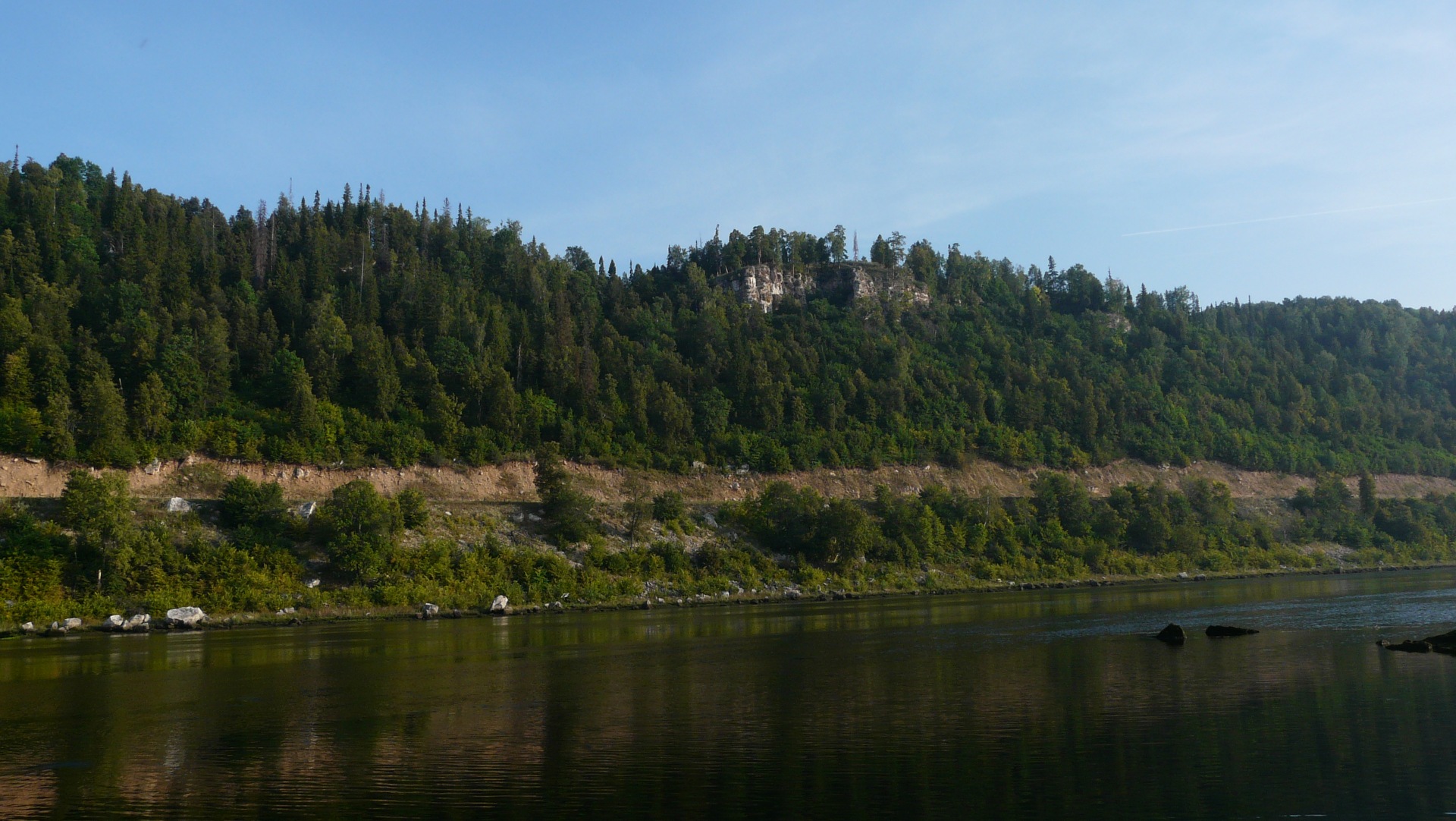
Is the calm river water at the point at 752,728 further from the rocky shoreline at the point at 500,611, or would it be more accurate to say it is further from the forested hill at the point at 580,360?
the forested hill at the point at 580,360

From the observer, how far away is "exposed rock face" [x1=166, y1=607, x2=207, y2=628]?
6181 centimetres

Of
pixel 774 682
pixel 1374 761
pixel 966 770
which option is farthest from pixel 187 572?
pixel 1374 761

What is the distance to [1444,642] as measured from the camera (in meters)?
35.8

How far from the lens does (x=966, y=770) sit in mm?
18391

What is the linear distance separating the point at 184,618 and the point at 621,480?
52.9 m

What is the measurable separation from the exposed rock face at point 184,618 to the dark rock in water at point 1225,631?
57.4 metres

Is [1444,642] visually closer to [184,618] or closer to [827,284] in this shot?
[184,618]

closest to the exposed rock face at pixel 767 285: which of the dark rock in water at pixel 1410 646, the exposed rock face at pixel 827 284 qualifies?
the exposed rock face at pixel 827 284

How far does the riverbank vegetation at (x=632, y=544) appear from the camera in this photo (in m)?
64.9

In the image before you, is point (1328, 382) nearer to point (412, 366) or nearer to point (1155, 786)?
point (412, 366)

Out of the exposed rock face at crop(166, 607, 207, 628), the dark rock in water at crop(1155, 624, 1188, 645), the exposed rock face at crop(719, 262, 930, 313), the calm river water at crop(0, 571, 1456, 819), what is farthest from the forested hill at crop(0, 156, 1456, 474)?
the dark rock in water at crop(1155, 624, 1188, 645)

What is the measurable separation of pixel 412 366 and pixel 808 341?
218 feet

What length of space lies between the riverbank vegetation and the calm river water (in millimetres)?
18368

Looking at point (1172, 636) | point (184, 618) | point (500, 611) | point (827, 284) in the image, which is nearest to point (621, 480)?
point (500, 611)
